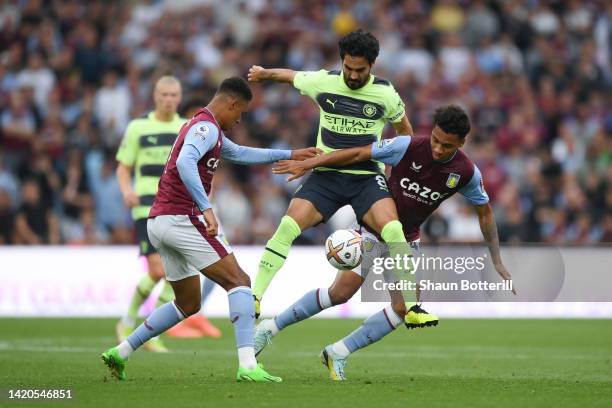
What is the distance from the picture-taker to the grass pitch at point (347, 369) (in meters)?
8.48

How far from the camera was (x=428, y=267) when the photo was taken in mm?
12906

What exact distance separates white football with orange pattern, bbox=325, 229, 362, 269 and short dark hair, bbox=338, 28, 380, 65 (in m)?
1.55

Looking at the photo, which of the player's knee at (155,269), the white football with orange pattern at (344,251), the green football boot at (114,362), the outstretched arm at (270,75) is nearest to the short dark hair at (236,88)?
the outstretched arm at (270,75)

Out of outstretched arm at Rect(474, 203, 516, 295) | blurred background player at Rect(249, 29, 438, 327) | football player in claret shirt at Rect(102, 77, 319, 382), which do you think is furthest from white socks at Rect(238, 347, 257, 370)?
outstretched arm at Rect(474, 203, 516, 295)

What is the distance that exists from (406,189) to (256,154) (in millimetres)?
1386

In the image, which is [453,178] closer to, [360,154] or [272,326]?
[360,154]

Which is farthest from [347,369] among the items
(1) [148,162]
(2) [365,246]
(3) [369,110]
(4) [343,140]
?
(1) [148,162]

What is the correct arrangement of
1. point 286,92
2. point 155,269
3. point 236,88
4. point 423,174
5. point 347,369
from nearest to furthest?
1. point 236,88
2. point 423,174
3. point 347,369
4. point 155,269
5. point 286,92

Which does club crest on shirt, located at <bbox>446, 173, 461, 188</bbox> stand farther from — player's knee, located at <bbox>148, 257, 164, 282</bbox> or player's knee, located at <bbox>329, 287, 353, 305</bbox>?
player's knee, located at <bbox>148, 257, 164, 282</bbox>

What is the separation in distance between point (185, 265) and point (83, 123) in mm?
12086

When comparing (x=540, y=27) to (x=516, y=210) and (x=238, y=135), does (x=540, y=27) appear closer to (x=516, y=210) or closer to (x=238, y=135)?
(x=516, y=210)

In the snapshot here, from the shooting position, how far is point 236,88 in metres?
9.53

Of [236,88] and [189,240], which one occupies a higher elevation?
[236,88]

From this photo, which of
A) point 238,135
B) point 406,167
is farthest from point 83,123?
point 406,167
